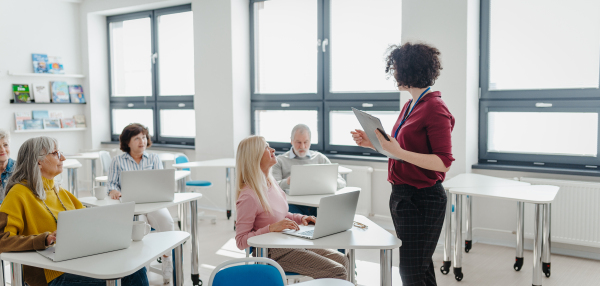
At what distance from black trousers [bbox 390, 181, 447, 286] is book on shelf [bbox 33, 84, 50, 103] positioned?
6.31 meters

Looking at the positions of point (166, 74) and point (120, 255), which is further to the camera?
point (166, 74)

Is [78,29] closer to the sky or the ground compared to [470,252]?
closer to the sky

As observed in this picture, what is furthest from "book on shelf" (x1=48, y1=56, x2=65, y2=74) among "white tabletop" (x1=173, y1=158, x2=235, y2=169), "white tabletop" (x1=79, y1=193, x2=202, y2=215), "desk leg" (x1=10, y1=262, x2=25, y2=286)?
"desk leg" (x1=10, y1=262, x2=25, y2=286)

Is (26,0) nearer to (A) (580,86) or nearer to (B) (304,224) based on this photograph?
(B) (304,224)

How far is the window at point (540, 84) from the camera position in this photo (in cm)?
430

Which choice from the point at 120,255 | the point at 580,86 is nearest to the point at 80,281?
the point at 120,255

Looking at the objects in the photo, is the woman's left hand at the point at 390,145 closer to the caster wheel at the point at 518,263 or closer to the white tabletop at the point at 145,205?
the white tabletop at the point at 145,205

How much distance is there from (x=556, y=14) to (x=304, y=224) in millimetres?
3199

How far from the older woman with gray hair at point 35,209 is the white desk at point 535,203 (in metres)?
2.31

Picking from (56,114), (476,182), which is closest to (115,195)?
(476,182)

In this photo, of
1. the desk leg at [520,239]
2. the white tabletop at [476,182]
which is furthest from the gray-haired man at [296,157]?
the desk leg at [520,239]

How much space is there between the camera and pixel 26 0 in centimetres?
679

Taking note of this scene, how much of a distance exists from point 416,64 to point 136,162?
259cm

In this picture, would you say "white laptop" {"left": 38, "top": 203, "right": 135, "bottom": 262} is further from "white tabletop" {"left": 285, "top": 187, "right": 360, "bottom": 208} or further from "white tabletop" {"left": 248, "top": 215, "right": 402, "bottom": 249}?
"white tabletop" {"left": 285, "top": 187, "right": 360, "bottom": 208}
